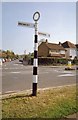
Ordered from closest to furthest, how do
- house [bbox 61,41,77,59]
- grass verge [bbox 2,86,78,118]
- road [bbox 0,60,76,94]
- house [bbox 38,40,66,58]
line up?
1. grass verge [bbox 2,86,78,118]
2. road [bbox 0,60,76,94]
3. house [bbox 38,40,66,58]
4. house [bbox 61,41,77,59]

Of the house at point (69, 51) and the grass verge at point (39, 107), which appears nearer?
the grass verge at point (39, 107)

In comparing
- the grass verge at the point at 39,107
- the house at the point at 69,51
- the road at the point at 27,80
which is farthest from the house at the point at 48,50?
the grass verge at the point at 39,107

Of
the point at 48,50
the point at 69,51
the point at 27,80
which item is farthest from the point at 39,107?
the point at 69,51

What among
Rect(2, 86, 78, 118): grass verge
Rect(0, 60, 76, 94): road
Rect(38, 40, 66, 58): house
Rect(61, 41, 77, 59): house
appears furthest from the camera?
Rect(61, 41, 77, 59): house

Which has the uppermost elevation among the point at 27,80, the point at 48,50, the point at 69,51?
the point at 69,51

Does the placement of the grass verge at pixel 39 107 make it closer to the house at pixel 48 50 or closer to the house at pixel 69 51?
the house at pixel 48 50

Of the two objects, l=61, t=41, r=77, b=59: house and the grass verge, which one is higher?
l=61, t=41, r=77, b=59: house

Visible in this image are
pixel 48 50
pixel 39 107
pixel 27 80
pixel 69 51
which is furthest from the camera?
pixel 69 51

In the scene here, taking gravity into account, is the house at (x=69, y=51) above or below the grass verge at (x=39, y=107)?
above

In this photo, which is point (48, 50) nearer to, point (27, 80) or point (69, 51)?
point (69, 51)

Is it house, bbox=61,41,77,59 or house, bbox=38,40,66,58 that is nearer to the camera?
house, bbox=38,40,66,58

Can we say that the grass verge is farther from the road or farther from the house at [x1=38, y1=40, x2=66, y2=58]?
the house at [x1=38, y1=40, x2=66, y2=58]

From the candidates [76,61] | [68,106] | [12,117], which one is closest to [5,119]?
[12,117]

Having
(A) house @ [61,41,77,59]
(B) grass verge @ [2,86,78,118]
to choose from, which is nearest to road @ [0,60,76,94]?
(B) grass verge @ [2,86,78,118]
